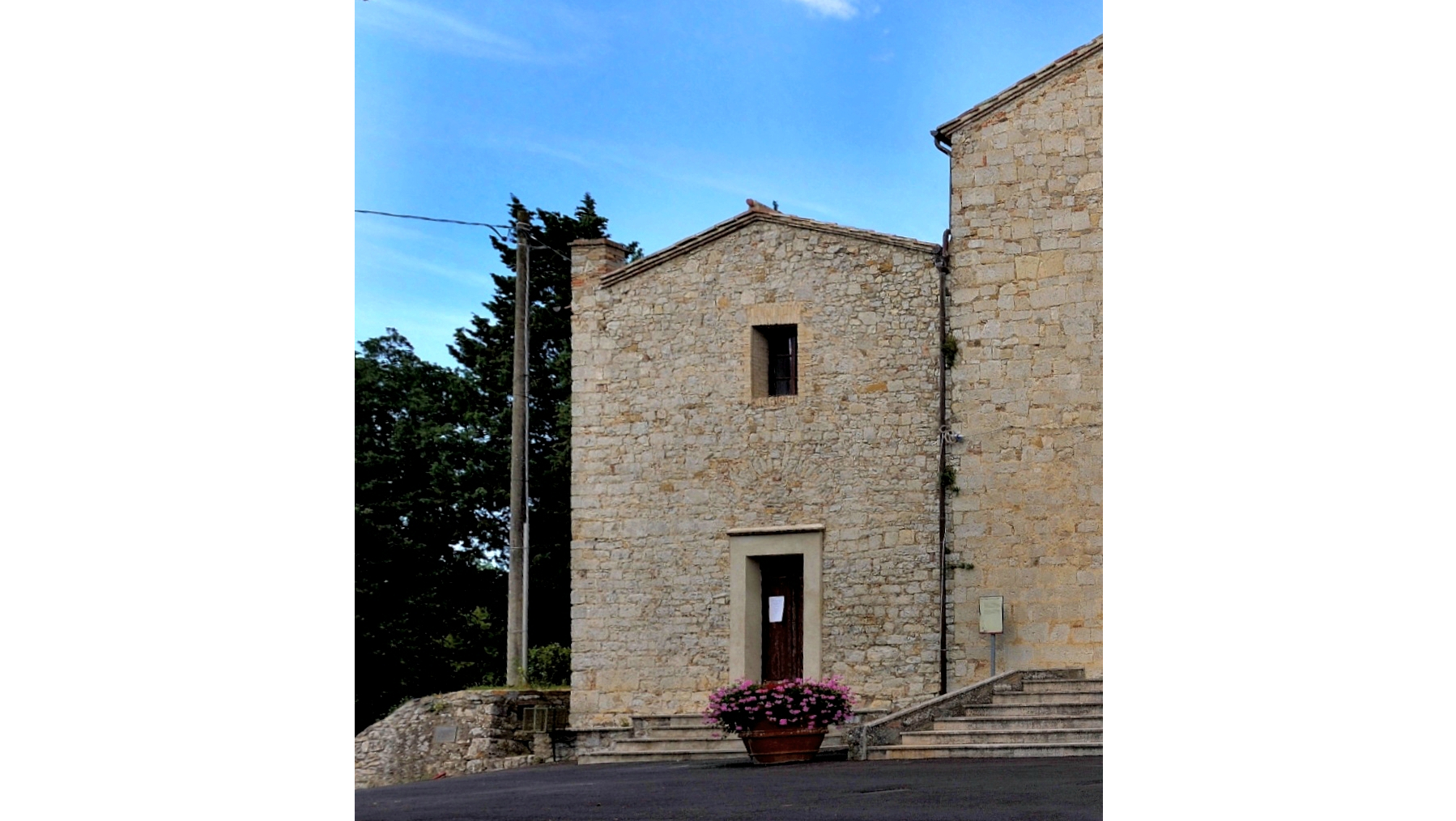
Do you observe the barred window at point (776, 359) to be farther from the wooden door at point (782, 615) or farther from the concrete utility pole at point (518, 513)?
the concrete utility pole at point (518, 513)

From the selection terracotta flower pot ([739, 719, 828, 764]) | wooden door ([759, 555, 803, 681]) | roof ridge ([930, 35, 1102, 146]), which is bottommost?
terracotta flower pot ([739, 719, 828, 764])

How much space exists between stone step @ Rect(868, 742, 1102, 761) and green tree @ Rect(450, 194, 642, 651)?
33.0 feet

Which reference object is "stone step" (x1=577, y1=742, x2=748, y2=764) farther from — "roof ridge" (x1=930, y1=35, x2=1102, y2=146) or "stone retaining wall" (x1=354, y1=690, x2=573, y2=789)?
"roof ridge" (x1=930, y1=35, x2=1102, y2=146)

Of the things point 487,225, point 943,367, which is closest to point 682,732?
point 943,367

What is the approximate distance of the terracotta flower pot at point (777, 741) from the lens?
10188 mm

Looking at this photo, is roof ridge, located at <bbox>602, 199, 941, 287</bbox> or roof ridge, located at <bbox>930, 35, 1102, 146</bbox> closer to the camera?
roof ridge, located at <bbox>930, 35, 1102, 146</bbox>

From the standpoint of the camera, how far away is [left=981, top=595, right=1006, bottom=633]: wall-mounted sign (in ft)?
38.8

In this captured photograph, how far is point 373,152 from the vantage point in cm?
1989

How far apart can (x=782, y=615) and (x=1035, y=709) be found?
10.0ft

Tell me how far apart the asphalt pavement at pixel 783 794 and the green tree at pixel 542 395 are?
32.9ft

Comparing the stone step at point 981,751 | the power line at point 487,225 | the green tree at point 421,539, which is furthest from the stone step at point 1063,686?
the green tree at point 421,539

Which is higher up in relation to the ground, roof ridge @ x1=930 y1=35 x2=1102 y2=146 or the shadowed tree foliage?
roof ridge @ x1=930 y1=35 x2=1102 y2=146

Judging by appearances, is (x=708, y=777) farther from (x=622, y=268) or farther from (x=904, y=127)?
(x=904, y=127)

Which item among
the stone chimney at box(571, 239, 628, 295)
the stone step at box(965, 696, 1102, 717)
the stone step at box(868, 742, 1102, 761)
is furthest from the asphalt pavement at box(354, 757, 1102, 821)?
the stone chimney at box(571, 239, 628, 295)
